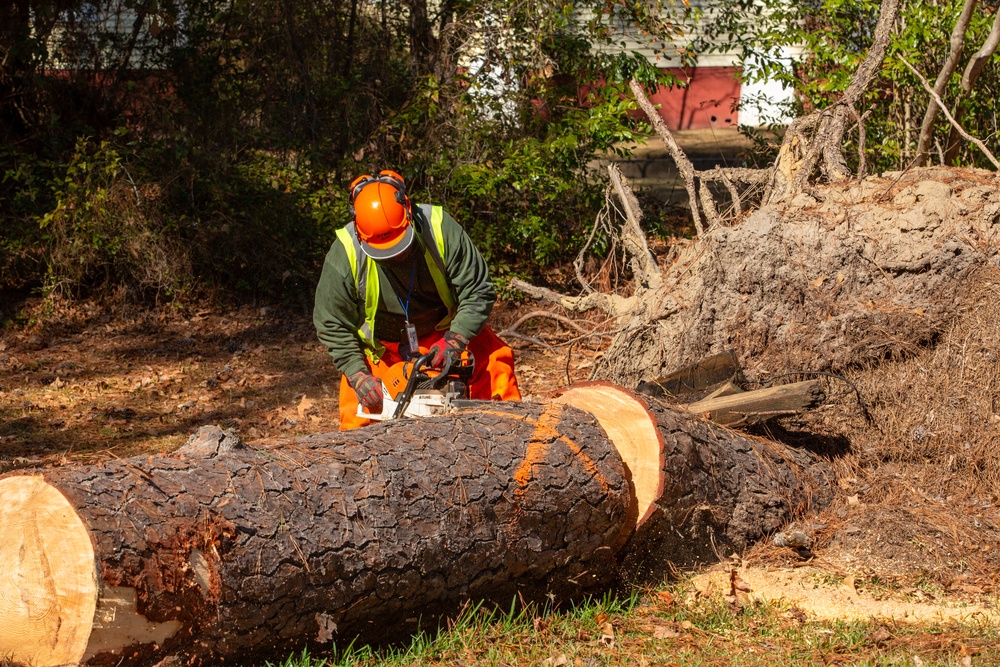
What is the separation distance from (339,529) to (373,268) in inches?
71.3

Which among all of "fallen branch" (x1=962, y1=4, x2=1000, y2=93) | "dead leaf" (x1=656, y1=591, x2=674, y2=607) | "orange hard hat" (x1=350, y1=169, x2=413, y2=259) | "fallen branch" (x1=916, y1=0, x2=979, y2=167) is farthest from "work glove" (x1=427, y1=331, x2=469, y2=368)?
"fallen branch" (x1=962, y1=4, x2=1000, y2=93)

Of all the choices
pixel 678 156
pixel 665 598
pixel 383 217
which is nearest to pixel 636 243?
pixel 678 156

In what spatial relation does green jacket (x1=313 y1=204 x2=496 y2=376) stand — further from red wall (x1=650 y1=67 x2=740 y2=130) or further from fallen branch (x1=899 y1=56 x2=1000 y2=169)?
red wall (x1=650 y1=67 x2=740 y2=130)

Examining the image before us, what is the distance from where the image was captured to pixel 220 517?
3.41 metres

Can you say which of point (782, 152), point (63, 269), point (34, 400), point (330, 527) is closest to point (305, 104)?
point (63, 269)

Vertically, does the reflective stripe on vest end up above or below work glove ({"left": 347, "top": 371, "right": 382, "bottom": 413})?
above

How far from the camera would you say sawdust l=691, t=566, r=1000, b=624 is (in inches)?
160

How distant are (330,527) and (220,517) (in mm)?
395

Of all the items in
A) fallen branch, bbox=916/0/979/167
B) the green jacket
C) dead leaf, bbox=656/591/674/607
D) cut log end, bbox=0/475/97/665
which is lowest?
dead leaf, bbox=656/591/674/607

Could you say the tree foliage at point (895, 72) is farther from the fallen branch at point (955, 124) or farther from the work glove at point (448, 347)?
the work glove at point (448, 347)

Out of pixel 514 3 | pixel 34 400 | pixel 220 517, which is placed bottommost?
pixel 34 400

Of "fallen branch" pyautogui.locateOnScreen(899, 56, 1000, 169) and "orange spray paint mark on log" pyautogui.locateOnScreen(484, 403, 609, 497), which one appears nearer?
"orange spray paint mark on log" pyautogui.locateOnScreen(484, 403, 609, 497)

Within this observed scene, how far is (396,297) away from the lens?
5.15 meters

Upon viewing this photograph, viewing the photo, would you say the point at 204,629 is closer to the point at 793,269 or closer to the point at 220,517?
the point at 220,517
